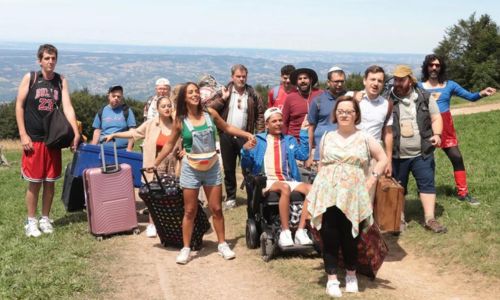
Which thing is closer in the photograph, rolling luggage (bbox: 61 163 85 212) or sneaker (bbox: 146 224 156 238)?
sneaker (bbox: 146 224 156 238)

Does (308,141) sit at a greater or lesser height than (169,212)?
greater

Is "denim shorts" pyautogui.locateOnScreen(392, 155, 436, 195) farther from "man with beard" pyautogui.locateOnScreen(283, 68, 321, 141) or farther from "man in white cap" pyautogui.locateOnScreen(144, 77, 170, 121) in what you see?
"man in white cap" pyautogui.locateOnScreen(144, 77, 170, 121)

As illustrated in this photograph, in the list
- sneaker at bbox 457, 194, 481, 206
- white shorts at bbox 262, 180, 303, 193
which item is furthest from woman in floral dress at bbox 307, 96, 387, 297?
sneaker at bbox 457, 194, 481, 206

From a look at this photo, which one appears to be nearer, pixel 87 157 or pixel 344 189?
pixel 344 189

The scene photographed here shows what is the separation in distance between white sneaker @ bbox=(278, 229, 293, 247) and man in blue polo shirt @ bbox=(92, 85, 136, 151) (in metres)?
3.46

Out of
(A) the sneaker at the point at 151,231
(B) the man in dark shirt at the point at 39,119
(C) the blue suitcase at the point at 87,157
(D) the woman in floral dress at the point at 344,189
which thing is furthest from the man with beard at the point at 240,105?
(D) the woman in floral dress at the point at 344,189

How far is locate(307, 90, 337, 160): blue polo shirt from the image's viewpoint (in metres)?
6.84

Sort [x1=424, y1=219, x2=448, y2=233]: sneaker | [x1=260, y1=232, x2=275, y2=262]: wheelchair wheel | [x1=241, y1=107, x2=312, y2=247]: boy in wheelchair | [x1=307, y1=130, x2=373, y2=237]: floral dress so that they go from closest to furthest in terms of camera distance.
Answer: [x1=307, y1=130, x2=373, y2=237]: floral dress
[x1=260, y1=232, x2=275, y2=262]: wheelchair wheel
[x1=241, y1=107, x2=312, y2=247]: boy in wheelchair
[x1=424, y1=219, x2=448, y2=233]: sneaker

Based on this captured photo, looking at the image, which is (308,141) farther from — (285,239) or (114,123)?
(114,123)

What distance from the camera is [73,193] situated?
26.5 ft

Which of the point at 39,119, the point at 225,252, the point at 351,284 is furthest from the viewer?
the point at 39,119

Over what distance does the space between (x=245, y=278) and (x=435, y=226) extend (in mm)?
2546

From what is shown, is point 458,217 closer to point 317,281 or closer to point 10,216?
point 317,281

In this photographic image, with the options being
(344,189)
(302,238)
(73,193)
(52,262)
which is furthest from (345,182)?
(73,193)
